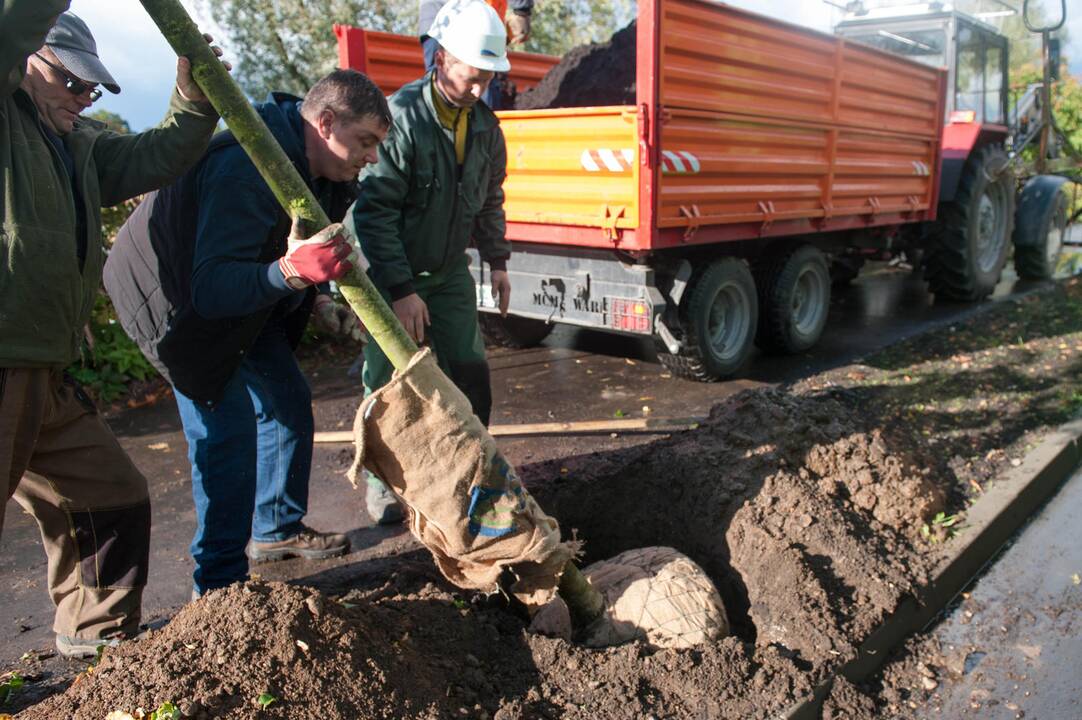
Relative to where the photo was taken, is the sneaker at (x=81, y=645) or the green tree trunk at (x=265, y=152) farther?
the sneaker at (x=81, y=645)

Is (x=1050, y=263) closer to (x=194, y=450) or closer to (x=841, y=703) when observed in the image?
(x=841, y=703)

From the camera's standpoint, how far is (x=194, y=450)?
3176 millimetres

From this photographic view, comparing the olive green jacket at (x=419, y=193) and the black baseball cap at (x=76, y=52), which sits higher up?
the black baseball cap at (x=76, y=52)

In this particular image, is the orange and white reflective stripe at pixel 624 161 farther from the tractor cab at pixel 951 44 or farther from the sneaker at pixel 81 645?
the tractor cab at pixel 951 44

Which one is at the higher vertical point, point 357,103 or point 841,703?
point 357,103

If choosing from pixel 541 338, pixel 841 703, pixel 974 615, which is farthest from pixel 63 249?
pixel 541 338

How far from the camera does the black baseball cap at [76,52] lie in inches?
97.0

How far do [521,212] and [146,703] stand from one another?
4.77 metres

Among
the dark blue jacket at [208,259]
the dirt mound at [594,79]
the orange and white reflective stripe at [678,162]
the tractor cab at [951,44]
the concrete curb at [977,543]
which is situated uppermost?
the tractor cab at [951,44]

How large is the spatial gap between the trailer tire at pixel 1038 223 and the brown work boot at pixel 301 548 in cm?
995

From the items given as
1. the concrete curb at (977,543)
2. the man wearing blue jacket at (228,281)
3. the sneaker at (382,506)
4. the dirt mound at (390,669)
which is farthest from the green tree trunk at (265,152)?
the sneaker at (382,506)

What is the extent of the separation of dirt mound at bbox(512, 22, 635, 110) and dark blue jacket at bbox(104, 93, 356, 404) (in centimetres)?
379

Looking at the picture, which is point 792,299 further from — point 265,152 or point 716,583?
point 265,152

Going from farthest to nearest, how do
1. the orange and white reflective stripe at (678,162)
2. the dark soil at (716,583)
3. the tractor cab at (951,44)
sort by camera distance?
the tractor cab at (951,44), the orange and white reflective stripe at (678,162), the dark soil at (716,583)
